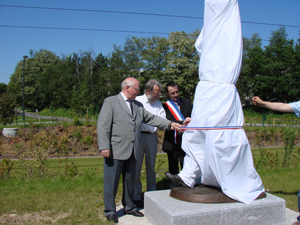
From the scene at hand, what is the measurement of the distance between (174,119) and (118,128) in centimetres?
133

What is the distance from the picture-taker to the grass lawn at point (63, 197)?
369 cm

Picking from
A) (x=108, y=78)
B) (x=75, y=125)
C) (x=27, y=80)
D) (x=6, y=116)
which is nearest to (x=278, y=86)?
(x=108, y=78)

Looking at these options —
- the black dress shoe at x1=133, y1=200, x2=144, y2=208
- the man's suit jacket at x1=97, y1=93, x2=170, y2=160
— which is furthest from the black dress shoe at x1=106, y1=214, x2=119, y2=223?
the man's suit jacket at x1=97, y1=93, x2=170, y2=160

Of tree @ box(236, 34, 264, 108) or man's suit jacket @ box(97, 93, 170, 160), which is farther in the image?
tree @ box(236, 34, 264, 108)

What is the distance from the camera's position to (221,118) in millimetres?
3193

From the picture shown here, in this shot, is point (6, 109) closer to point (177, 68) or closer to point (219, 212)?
point (219, 212)

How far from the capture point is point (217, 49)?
3322 mm

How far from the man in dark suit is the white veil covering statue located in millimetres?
1064

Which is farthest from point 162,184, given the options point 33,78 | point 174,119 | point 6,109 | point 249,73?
point 33,78

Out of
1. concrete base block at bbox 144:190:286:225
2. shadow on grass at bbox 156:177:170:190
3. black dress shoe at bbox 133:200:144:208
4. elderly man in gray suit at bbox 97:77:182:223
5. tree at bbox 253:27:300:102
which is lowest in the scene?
shadow on grass at bbox 156:177:170:190

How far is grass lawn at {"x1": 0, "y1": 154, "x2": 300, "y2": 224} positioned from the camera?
3.69 metres

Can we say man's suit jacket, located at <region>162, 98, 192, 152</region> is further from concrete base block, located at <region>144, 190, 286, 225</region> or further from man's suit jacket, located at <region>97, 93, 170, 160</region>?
concrete base block, located at <region>144, 190, 286, 225</region>

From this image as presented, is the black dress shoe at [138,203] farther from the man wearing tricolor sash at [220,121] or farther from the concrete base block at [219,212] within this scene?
the man wearing tricolor sash at [220,121]

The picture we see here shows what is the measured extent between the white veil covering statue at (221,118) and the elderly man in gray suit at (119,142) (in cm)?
75
